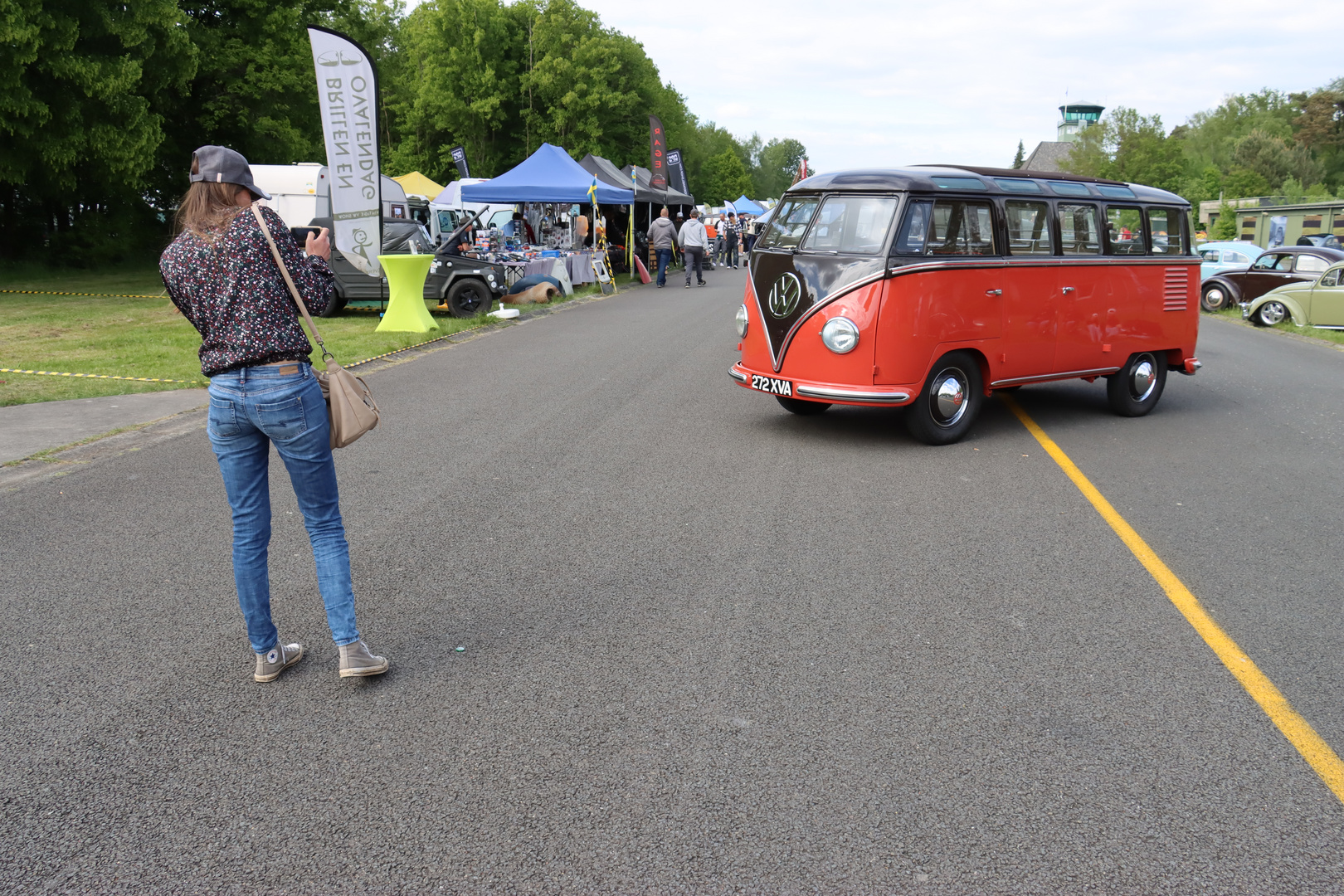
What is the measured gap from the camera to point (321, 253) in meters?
3.72

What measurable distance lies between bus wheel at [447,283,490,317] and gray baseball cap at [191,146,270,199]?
14178 mm

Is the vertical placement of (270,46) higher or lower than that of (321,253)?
higher

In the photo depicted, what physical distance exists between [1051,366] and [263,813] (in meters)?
7.56

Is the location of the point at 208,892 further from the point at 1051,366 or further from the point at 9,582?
the point at 1051,366

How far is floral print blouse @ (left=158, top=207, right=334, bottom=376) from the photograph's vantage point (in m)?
3.52

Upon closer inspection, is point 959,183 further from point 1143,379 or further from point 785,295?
point 1143,379

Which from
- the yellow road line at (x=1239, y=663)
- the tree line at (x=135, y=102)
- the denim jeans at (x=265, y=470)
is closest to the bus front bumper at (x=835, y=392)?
the yellow road line at (x=1239, y=663)

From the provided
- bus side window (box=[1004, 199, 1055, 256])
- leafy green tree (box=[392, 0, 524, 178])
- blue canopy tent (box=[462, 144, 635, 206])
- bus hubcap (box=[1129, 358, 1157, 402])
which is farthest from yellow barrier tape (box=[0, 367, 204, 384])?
leafy green tree (box=[392, 0, 524, 178])

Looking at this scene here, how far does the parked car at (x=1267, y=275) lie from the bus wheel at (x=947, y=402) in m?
16.8

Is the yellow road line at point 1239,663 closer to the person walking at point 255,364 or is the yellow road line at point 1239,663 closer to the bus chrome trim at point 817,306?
the bus chrome trim at point 817,306

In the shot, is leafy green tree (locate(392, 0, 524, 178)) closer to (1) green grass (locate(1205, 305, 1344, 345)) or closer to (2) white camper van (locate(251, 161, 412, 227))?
→ (2) white camper van (locate(251, 161, 412, 227))

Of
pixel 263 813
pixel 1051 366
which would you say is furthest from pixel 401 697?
pixel 1051 366

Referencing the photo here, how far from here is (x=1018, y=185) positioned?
8547 millimetres

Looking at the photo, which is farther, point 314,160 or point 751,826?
point 314,160
